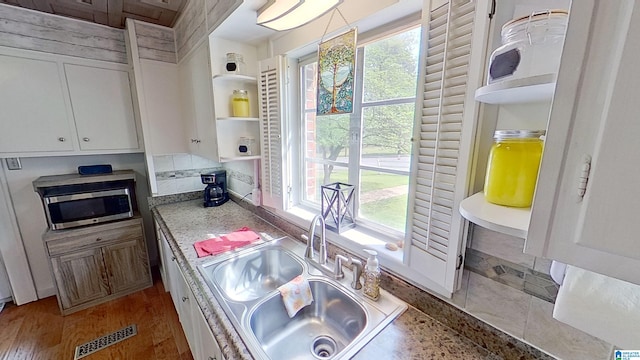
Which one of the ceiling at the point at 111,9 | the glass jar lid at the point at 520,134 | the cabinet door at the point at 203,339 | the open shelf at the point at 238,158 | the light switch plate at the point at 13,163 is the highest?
the ceiling at the point at 111,9

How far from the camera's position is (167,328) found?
6.15ft

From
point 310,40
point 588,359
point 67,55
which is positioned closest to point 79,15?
point 67,55

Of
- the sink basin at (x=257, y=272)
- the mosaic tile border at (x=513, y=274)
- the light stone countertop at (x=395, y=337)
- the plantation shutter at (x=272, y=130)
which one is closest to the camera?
the mosaic tile border at (x=513, y=274)

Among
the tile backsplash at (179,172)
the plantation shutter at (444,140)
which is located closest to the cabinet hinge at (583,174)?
the plantation shutter at (444,140)

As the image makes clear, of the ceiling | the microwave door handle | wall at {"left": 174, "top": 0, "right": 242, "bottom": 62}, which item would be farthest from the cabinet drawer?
the ceiling

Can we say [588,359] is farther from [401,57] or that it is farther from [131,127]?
[131,127]

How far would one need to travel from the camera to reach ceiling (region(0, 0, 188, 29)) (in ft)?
5.30

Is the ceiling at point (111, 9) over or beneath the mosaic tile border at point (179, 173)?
over

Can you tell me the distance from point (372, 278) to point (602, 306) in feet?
2.02

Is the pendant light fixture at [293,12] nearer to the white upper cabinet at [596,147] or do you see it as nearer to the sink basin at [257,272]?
the white upper cabinet at [596,147]

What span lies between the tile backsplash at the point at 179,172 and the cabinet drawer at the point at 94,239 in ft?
1.31

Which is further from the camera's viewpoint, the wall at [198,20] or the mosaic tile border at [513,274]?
the wall at [198,20]

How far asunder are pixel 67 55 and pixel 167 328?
2251 mm

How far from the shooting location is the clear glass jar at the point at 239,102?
160 centimetres
